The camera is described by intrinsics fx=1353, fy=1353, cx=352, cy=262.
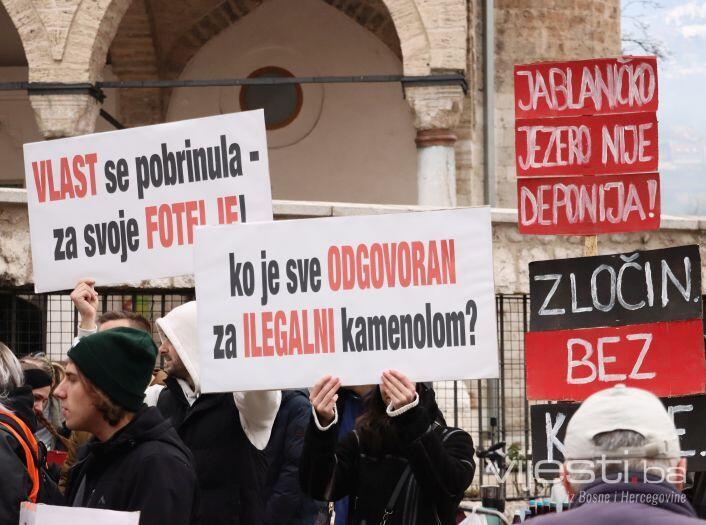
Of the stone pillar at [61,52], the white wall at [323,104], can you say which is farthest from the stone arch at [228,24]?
the stone pillar at [61,52]

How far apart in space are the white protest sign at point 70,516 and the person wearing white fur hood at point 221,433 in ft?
3.31

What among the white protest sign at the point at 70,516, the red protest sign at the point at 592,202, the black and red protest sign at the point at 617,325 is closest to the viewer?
the white protest sign at the point at 70,516

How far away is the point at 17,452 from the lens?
3.74 metres

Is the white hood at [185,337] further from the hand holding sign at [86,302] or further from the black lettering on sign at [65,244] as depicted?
the black lettering on sign at [65,244]

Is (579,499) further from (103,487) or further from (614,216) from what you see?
(614,216)

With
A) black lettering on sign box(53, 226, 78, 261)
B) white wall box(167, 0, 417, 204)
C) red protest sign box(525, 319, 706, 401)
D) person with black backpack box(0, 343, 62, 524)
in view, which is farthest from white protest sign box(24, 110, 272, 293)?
white wall box(167, 0, 417, 204)

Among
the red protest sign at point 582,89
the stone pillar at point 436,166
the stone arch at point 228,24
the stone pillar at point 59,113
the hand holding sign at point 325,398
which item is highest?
the stone arch at point 228,24

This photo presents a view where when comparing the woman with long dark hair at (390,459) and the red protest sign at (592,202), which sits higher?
the red protest sign at (592,202)

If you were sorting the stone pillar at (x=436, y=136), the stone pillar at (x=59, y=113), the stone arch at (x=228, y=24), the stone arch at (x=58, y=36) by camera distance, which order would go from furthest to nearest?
the stone arch at (x=228, y=24)
the stone arch at (x=58, y=36)
the stone pillar at (x=59, y=113)
the stone pillar at (x=436, y=136)

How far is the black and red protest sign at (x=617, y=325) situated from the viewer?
4973mm

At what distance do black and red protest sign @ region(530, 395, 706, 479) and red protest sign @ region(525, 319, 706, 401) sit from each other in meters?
0.06

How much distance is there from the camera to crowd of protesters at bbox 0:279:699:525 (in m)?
2.44

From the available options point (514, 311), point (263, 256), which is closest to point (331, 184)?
point (514, 311)

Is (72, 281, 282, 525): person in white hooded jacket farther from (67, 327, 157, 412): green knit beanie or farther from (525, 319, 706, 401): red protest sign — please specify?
(525, 319, 706, 401): red protest sign
